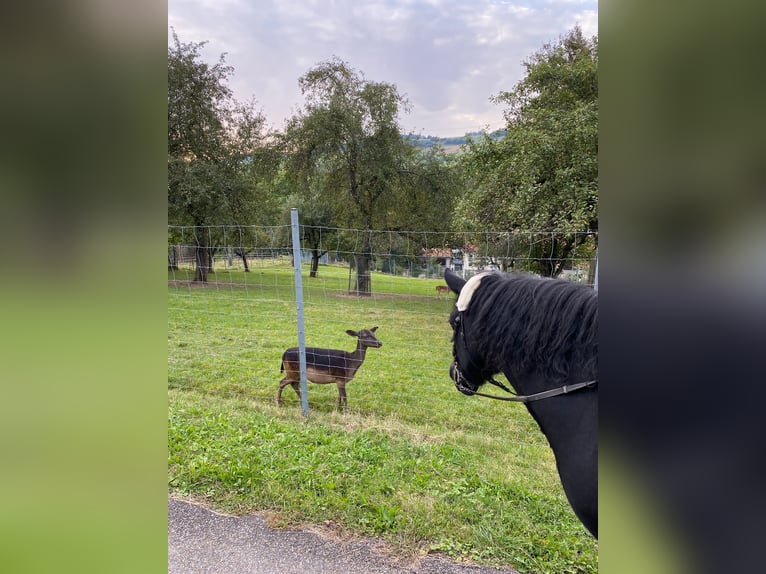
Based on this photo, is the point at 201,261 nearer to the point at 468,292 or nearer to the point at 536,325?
the point at 468,292

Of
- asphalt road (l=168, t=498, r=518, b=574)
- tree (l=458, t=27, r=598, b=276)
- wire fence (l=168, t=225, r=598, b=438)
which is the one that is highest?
tree (l=458, t=27, r=598, b=276)

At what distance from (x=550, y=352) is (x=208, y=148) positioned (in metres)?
15.8

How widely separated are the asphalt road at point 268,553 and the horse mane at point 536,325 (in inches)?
45.0

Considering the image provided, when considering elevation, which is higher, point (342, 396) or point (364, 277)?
point (364, 277)

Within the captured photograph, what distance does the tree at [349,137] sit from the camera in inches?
567

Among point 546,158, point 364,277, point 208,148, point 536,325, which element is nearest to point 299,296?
point 536,325

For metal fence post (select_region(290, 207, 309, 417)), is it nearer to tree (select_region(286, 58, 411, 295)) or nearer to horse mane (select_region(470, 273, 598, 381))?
horse mane (select_region(470, 273, 598, 381))

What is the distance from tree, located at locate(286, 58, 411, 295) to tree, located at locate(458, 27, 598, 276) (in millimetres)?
5710

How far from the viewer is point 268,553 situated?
7.04ft

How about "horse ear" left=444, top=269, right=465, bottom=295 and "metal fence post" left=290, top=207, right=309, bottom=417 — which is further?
"metal fence post" left=290, top=207, right=309, bottom=417

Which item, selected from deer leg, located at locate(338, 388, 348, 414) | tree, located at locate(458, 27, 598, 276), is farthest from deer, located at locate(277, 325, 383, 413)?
tree, located at locate(458, 27, 598, 276)

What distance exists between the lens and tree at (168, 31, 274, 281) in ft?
45.0
